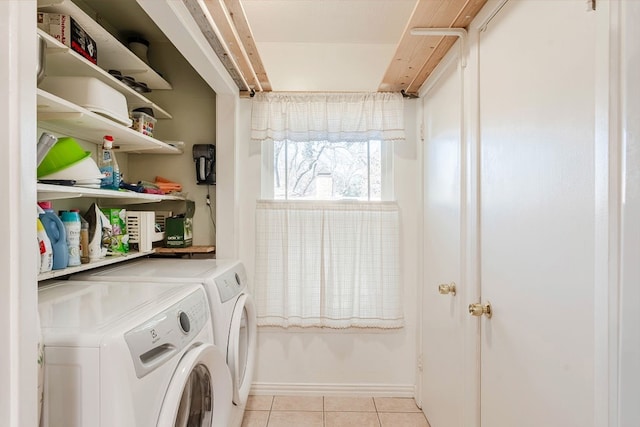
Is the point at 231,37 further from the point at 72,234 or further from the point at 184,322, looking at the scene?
the point at 184,322

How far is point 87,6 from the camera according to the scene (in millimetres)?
1816

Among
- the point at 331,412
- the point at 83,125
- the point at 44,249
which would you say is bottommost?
the point at 331,412

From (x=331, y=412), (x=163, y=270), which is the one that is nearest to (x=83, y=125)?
(x=163, y=270)

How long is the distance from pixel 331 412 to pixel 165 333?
156 centimetres

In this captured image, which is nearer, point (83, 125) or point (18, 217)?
point (18, 217)

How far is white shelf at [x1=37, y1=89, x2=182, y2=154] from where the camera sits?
4.00 ft

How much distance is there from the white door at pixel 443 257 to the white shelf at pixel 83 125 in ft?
5.14

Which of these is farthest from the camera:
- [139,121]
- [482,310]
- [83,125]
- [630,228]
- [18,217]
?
[139,121]

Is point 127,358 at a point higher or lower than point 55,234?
lower

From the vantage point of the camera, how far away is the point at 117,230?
1.73 metres

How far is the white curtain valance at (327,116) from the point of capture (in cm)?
220

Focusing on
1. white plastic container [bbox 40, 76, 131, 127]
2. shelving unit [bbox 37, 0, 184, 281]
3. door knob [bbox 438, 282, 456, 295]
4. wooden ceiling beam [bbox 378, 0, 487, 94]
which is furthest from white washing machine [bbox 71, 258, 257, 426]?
wooden ceiling beam [bbox 378, 0, 487, 94]

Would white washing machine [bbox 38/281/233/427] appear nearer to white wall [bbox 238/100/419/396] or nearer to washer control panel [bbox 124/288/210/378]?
washer control panel [bbox 124/288/210/378]

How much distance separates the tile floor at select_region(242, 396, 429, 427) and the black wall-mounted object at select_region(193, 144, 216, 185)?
1.51 metres
